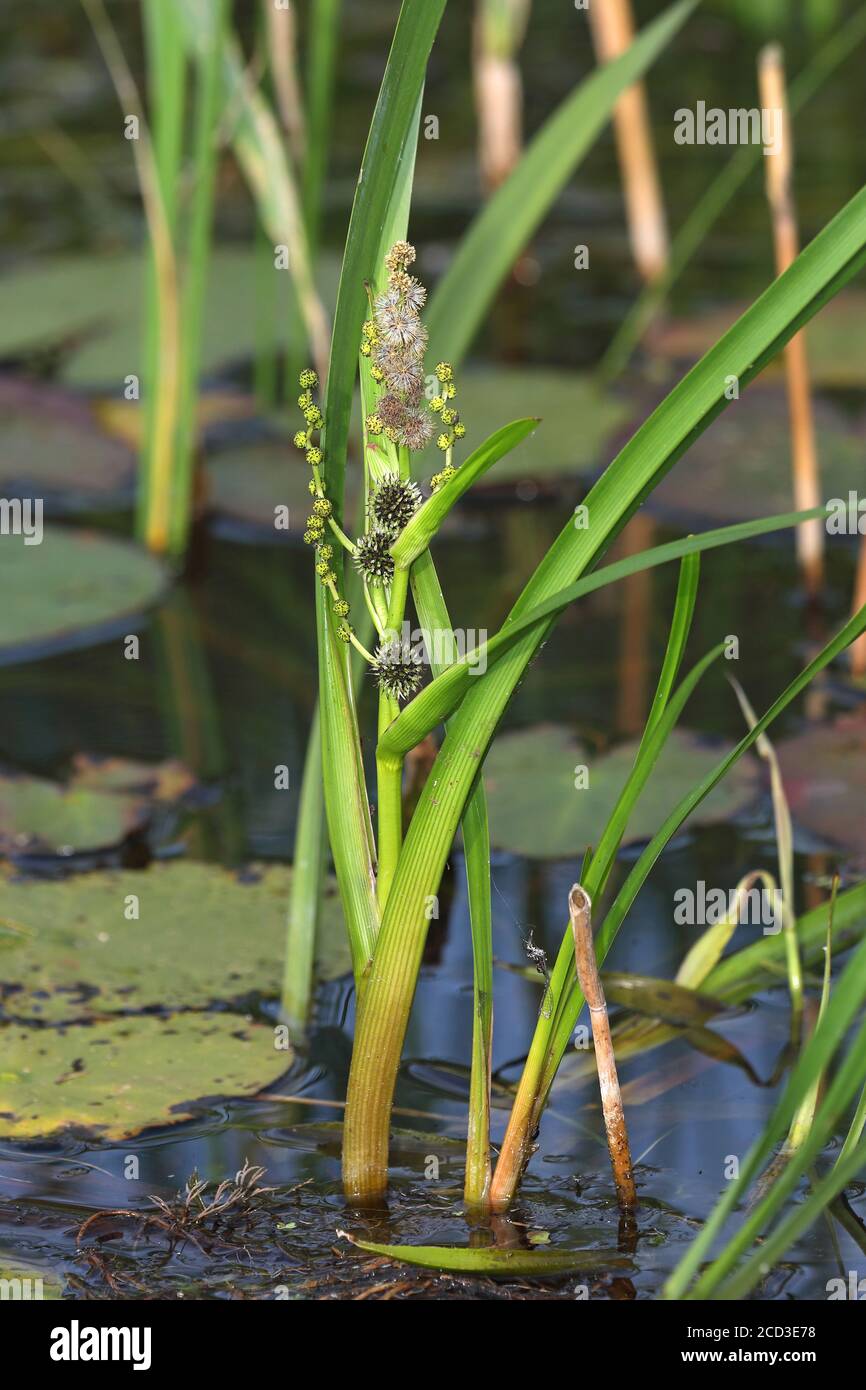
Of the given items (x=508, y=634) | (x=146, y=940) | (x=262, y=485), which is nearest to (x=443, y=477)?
(x=508, y=634)

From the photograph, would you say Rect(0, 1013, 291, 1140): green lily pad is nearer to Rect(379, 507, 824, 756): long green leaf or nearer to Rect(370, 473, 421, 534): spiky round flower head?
Rect(379, 507, 824, 756): long green leaf

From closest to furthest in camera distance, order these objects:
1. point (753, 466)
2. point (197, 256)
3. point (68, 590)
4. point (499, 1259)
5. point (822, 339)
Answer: point (499, 1259), point (197, 256), point (68, 590), point (753, 466), point (822, 339)

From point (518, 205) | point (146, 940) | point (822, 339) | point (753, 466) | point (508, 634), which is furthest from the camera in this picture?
point (822, 339)

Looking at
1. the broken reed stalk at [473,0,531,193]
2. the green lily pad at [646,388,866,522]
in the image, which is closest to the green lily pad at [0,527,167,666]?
the green lily pad at [646,388,866,522]

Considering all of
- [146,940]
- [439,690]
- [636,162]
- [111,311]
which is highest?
[636,162]

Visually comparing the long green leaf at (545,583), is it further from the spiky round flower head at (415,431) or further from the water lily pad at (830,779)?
the water lily pad at (830,779)

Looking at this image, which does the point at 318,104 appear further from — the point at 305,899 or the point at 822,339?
the point at 305,899

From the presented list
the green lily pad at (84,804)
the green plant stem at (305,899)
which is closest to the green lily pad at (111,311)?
the green lily pad at (84,804)

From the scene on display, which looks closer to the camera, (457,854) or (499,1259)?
(499,1259)
